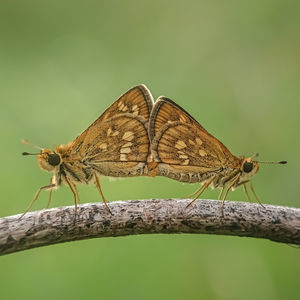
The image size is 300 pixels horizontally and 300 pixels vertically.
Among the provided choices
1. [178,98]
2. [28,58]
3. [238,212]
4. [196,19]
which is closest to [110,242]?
[238,212]

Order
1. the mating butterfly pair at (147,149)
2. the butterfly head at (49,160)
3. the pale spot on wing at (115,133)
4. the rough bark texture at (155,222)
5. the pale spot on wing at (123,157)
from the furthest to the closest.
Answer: the pale spot on wing at (115,133) → the pale spot on wing at (123,157) → the mating butterfly pair at (147,149) → the butterfly head at (49,160) → the rough bark texture at (155,222)

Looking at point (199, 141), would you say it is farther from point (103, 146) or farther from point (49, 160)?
point (49, 160)

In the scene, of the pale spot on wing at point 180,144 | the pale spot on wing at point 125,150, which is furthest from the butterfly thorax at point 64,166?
the pale spot on wing at point 180,144

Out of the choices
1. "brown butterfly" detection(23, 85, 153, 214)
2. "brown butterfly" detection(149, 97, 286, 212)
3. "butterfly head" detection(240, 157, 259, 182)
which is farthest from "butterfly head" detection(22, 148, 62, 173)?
"butterfly head" detection(240, 157, 259, 182)

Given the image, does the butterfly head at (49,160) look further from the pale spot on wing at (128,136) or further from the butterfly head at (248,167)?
the butterfly head at (248,167)

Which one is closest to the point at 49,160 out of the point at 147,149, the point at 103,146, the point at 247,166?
the point at 103,146

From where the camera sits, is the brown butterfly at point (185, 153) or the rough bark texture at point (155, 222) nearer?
the rough bark texture at point (155, 222)

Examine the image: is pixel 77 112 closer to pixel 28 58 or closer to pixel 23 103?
pixel 23 103
